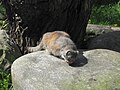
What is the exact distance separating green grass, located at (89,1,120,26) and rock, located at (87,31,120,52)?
2.79 metres

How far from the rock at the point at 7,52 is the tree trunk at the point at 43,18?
211 mm

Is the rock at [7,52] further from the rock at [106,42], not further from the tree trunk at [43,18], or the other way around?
the rock at [106,42]

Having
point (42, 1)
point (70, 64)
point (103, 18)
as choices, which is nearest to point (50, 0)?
point (42, 1)

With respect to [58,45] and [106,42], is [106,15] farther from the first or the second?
[58,45]

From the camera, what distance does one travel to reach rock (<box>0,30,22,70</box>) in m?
7.07

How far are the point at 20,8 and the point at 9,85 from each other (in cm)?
135

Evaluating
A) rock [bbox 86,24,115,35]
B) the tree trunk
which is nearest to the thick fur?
the tree trunk

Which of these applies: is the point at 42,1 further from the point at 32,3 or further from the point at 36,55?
the point at 36,55

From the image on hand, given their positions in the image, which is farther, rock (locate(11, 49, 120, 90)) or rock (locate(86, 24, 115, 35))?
rock (locate(86, 24, 115, 35))

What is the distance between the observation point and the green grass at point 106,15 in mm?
10820

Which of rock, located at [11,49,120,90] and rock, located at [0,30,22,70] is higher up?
rock, located at [11,49,120,90]

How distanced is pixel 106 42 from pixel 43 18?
1352 millimetres

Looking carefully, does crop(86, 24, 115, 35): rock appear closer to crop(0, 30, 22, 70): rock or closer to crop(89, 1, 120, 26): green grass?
crop(89, 1, 120, 26): green grass

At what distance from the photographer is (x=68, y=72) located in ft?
19.3
